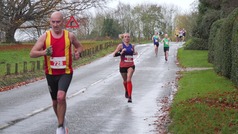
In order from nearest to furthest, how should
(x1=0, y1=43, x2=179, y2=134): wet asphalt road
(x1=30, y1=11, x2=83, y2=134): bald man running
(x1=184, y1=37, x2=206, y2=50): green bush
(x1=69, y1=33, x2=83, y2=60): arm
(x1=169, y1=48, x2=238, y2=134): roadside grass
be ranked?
(x1=30, y1=11, x2=83, y2=134): bald man running < (x1=69, y1=33, x2=83, y2=60): arm < (x1=169, y1=48, x2=238, y2=134): roadside grass < (x1=0, y1=43, x2=179, y2=134): wet asphalt road < (x1=184, y1=37, x2=206, y2=50): green bush

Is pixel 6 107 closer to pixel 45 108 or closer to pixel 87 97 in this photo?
pixel 45 108

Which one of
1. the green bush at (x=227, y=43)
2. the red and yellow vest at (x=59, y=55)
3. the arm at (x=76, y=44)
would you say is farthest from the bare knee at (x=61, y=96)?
the green bush at (x=227, y=43)

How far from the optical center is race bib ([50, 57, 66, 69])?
798 centimetres

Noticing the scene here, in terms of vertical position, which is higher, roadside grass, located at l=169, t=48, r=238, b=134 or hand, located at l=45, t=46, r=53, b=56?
hand, located at l=45, t=46, r=53, b=56

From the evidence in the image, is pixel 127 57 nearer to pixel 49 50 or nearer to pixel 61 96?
pixel 61 96

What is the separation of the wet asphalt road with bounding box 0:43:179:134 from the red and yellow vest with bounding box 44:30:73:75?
1800 millimetres

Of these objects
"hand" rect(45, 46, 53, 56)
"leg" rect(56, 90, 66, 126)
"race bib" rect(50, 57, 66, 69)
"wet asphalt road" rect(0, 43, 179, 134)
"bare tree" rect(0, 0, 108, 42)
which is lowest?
"wet asphalt road" rect(0, 43, 179, 134)

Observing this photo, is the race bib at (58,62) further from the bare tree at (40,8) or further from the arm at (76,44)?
the bare tree at (40,8)

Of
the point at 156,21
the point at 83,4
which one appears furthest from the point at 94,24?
the point at 83,4

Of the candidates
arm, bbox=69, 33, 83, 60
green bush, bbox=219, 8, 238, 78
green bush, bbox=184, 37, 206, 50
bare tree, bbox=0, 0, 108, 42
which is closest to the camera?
arm, bbox=69, 33, 83, 60

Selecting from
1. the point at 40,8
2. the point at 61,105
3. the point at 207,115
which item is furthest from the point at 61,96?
the point at 40,8

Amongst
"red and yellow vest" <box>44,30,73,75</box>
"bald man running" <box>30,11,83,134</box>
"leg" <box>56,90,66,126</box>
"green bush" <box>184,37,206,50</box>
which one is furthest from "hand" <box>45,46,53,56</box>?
"green bush" <box>184,37,206,50</box>

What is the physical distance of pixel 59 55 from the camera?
7973 mm

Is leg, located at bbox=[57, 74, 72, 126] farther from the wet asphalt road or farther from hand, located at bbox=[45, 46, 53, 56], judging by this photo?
the wet asphalt road
